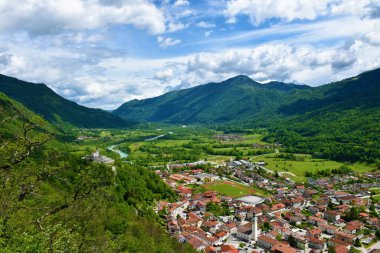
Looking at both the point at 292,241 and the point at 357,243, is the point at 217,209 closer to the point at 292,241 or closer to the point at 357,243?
the point at 292,241

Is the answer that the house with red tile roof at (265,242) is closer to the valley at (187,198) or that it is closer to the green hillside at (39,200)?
the valley at (187,198)

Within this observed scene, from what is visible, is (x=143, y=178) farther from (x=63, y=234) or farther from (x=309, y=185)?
(x=63, y=234)

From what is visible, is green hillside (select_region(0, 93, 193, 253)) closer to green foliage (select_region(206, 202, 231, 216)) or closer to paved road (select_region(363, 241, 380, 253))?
paved road (select_region(363, 241, 380, 253))

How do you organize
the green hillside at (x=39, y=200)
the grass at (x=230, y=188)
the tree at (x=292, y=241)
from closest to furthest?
the green hillside at (x=39, y=200)
the tree at (x=292, y=241)
the grass at (x=230, y=188)

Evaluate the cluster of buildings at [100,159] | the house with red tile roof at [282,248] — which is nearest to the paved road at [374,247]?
the house with red tile roof at [282,248]

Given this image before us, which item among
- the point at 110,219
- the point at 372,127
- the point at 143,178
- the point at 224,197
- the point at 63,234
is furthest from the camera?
the point at 372,127

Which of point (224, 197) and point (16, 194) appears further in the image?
point (224, 197)

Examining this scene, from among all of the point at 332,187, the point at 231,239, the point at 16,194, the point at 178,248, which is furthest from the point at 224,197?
the point at 16,194
